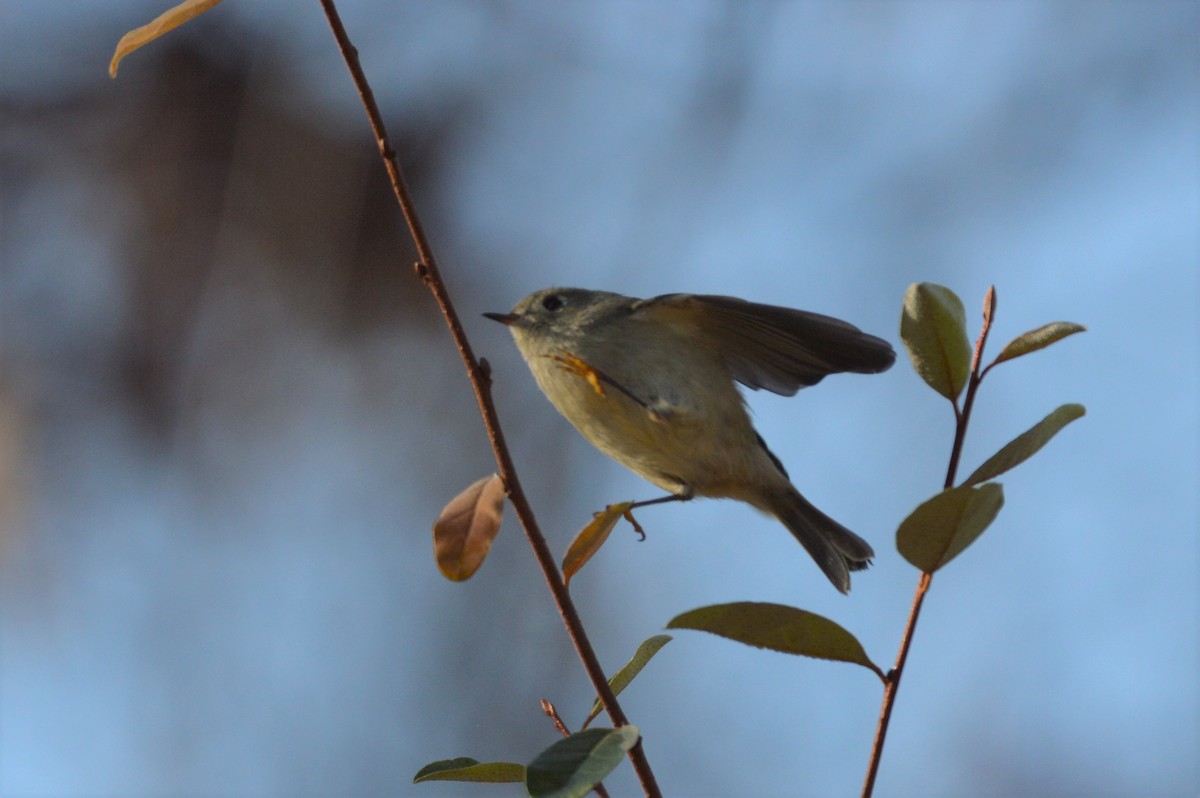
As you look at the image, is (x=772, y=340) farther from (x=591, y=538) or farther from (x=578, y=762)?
(x=578, y=762)

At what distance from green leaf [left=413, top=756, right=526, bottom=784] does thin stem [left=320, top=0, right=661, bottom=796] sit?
154mm

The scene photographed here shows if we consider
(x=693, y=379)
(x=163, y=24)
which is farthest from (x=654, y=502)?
(x=163, y=24)

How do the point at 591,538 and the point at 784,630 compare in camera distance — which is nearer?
the point at 784,630

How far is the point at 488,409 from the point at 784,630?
12.6 inches

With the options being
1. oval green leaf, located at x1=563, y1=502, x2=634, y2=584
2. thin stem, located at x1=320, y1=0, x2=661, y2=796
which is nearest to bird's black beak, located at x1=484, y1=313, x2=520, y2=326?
oval green leaf, located at x1=563, y1=502, x2=634, y2=584

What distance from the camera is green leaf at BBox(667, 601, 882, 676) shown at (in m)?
0.88

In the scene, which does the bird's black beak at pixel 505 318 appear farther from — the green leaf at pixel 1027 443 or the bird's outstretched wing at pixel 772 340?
the green leaf at pixel 1027 443

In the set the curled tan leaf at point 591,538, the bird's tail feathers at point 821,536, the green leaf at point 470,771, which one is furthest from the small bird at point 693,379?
the green leaf at point 470,771

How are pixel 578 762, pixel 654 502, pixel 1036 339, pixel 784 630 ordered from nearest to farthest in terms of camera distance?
pixel 578 762
pixel 784 630
pixel 1036 339
pixel 654 502

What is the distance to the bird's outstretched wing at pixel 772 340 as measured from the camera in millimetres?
1518

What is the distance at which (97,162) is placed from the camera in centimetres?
436

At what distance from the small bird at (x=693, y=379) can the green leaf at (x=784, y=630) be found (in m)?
0.66

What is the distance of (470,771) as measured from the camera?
0.98 meters

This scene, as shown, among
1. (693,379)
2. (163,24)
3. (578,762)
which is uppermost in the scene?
(163,24)
